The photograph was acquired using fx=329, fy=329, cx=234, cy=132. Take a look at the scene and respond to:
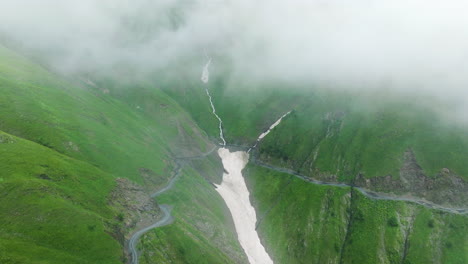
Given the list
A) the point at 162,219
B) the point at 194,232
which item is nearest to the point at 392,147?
the point at 194,232

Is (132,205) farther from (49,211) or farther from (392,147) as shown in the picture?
(392,147)

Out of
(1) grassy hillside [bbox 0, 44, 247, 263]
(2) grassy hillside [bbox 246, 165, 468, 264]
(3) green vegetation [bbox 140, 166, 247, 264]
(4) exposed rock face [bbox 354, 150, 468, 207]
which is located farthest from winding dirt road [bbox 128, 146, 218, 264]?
(4) exposed rock face [bbox 354, 150, 468, 207]

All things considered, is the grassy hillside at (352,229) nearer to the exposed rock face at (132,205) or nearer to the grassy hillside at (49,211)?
the exposed rock face at (132,205)

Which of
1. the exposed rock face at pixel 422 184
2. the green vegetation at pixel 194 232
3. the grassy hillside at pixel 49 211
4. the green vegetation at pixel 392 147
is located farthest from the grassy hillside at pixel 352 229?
the grassy hillside at pixel 49 211

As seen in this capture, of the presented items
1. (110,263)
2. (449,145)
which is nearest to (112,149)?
(110,263)

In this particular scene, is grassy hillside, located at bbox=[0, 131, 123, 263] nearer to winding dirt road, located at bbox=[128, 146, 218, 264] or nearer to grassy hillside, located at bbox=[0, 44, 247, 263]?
grassy hillside, located at bbox=[0, 44, 247, 263]

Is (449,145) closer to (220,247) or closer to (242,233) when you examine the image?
(242,233)
